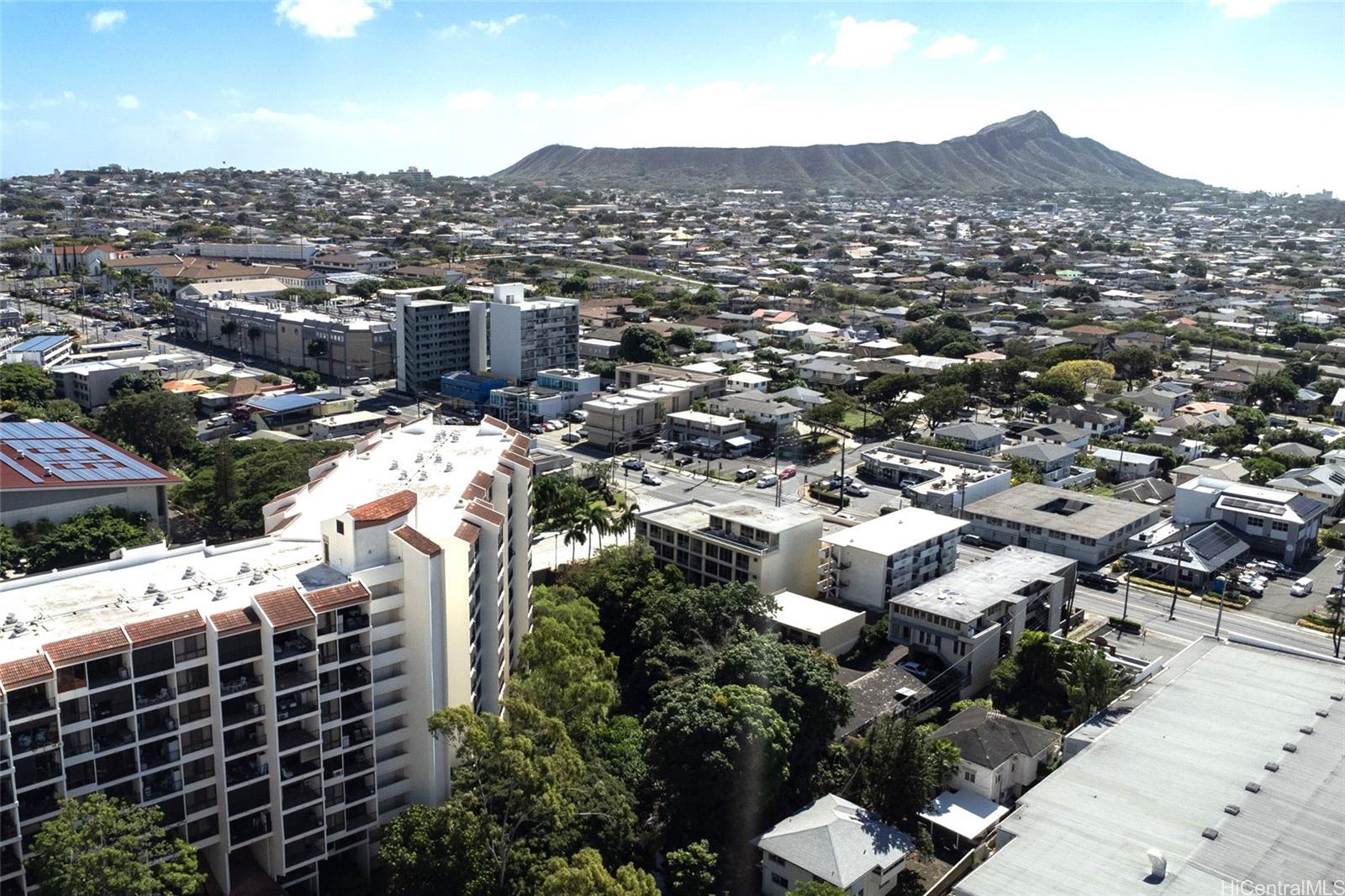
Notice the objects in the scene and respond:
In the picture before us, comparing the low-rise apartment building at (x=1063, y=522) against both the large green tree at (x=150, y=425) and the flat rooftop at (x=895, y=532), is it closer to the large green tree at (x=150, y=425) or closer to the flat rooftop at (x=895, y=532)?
the flat rooftop at (x=895, y=532)

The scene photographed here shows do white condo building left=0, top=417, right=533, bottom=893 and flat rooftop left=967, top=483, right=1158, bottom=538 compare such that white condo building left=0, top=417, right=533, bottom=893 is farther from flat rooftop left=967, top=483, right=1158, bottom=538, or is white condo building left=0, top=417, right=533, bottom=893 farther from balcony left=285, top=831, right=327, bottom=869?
flat rooftop left=967, top=483, right=1158, bottom=538

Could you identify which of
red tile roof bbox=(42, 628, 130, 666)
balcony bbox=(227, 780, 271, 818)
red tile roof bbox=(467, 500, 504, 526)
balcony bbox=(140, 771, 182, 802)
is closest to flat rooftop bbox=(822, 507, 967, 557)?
red tile roof bbox=(467, 500, 504, 526)

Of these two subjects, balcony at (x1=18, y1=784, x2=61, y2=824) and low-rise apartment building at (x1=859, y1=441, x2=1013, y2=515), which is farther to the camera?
low-rise apartment building at (x1=859, y1=441, x2=1013, y2=515)

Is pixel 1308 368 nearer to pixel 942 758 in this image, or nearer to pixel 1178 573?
pixel 1178 573

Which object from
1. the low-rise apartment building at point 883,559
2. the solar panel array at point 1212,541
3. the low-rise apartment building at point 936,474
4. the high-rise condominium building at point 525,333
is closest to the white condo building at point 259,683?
the low-rise apartment building at point 883,559

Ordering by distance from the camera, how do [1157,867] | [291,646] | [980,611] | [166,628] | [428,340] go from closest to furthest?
[166,628] < [291,646] < [1157,867] < [980,611] < [428,340]

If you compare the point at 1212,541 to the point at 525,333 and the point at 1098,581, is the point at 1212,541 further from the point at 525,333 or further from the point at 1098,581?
the point at 525,333

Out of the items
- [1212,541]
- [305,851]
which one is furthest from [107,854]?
[1212,541]

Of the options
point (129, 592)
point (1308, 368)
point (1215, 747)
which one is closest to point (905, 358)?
point (1308, 368)
